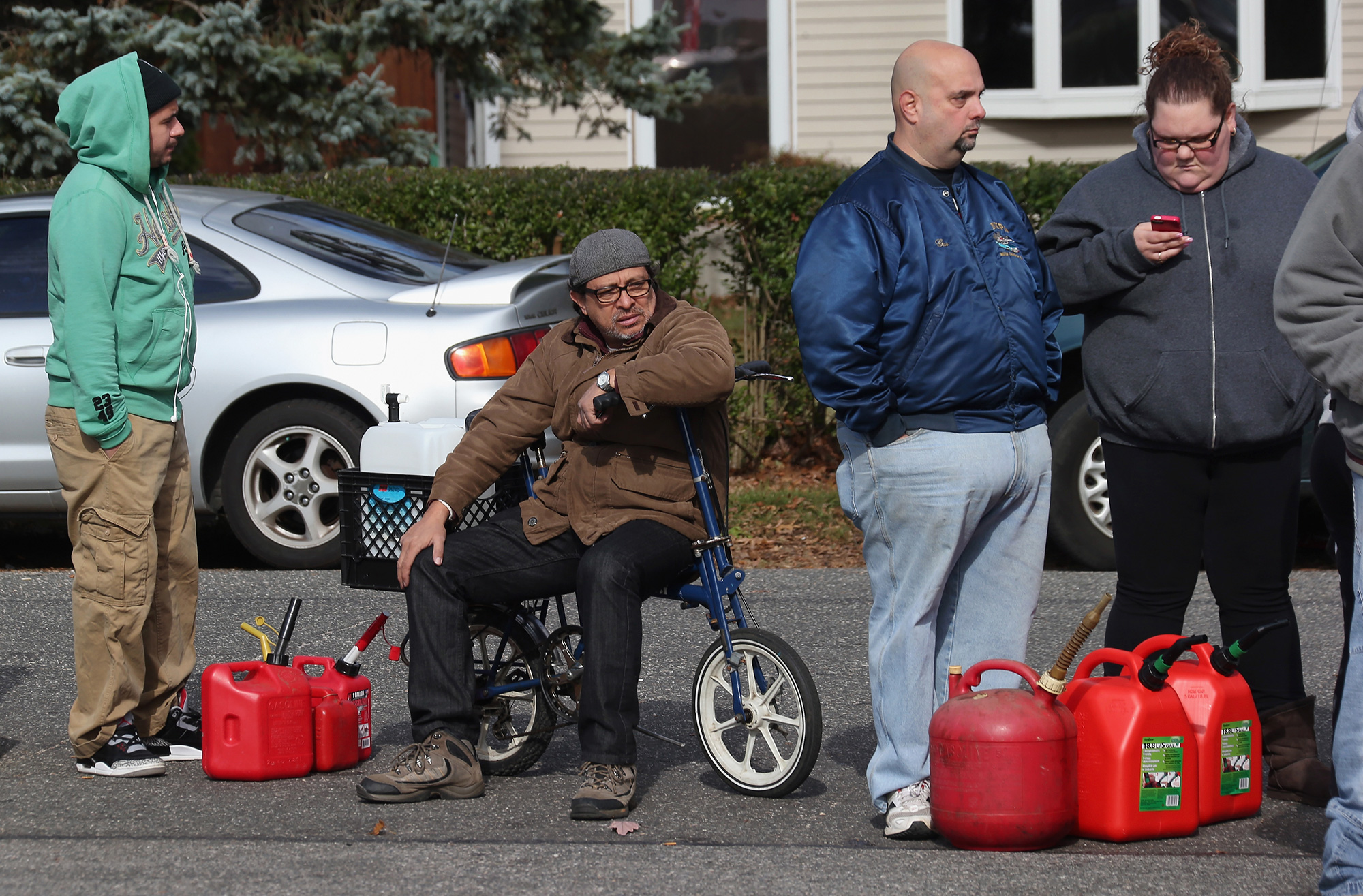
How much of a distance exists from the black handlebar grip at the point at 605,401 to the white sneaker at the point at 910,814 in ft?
3.97

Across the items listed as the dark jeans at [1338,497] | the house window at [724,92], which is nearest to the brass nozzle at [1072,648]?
the dark jeans at [1338,497]

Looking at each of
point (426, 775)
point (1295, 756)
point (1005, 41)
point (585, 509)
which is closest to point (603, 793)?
point (426, 775)

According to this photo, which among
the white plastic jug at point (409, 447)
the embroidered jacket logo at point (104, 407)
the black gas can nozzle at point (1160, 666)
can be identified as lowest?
the black gas can nozzle at point (1160, 666)

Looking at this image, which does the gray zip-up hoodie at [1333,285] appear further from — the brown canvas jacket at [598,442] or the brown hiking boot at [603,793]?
the brown hiking boot at [603,793]

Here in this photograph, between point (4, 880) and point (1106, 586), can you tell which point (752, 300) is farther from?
point (4, 880)

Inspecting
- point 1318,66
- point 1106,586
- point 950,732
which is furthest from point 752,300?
point 1318,66

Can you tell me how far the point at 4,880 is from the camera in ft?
11.8

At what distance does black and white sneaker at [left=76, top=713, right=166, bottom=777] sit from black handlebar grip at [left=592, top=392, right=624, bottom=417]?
67.5 inches

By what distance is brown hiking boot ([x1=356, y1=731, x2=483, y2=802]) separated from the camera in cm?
414

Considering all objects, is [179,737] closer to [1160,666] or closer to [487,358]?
[487,358]

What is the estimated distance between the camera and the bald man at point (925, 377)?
3678 millimetres

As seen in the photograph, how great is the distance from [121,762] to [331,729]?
621 millimetres

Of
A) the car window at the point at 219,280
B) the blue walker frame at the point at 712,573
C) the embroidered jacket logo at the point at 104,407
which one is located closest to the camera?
the blue walker frame at the point at 712,573

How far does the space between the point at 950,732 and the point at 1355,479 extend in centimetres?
105
